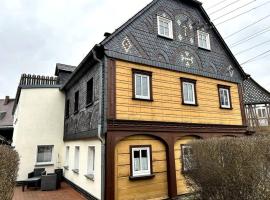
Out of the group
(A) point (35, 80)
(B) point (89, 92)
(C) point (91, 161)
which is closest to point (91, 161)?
(C) point (91, 161)

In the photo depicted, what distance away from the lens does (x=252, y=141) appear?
18.6 feet

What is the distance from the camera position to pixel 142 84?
29.1 feet

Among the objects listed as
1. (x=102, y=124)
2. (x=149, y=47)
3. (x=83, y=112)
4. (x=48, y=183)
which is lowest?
(x=48, y=183)

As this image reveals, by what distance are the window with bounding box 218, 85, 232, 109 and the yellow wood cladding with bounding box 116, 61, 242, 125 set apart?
0.85 feet

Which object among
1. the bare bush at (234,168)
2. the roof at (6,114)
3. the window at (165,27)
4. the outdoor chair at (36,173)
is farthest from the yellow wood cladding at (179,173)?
the roof at (6,114)

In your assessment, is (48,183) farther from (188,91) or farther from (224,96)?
(224,96)

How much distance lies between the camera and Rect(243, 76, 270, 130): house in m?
20.1

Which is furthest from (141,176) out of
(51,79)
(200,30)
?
(51,79)

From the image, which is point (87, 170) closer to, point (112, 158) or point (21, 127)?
point (112, 158)

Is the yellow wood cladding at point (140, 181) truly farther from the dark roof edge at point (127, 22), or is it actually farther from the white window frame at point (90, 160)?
the dark roof edge at point (127, 22)

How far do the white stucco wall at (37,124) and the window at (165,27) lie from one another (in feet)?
26.9

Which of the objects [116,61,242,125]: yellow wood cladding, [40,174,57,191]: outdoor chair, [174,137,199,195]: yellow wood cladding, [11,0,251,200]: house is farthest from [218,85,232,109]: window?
[40,174,57,191]: outdoor chair

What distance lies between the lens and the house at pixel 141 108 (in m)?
7.84

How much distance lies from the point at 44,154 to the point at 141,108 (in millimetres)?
8399
